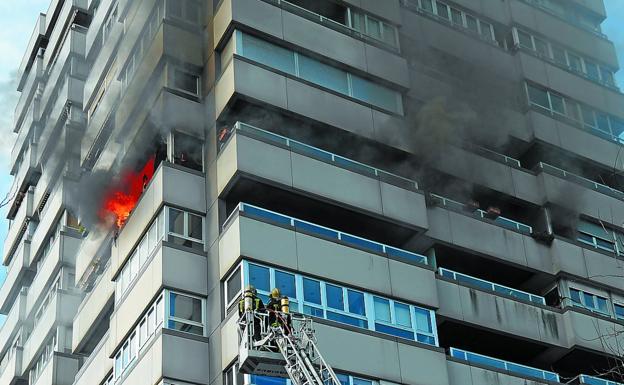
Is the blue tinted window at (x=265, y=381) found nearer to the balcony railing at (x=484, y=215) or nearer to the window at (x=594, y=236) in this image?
the balcony railing at (x=484, y=215)

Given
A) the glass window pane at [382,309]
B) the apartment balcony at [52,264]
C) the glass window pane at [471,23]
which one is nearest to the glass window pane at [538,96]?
the glass window pane at [471,23]

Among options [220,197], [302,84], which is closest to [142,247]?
[220,197]

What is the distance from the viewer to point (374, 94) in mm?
39500

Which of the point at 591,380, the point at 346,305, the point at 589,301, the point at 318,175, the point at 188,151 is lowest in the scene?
the point at 591,380

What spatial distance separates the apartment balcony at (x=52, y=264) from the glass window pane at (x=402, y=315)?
15535 millimetres

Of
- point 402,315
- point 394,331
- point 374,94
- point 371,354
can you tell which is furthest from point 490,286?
point 374,94

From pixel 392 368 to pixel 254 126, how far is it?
912 centimetres

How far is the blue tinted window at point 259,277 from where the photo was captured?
31562 millimetres

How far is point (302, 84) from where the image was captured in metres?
37.4

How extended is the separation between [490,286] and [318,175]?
24.6ft

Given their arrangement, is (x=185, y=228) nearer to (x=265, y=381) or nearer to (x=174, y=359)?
(x=174, y=359)

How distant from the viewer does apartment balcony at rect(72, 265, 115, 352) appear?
126ft

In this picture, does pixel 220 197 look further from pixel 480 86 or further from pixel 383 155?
pixel 480 86

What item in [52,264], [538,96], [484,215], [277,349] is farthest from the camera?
[52,264]
